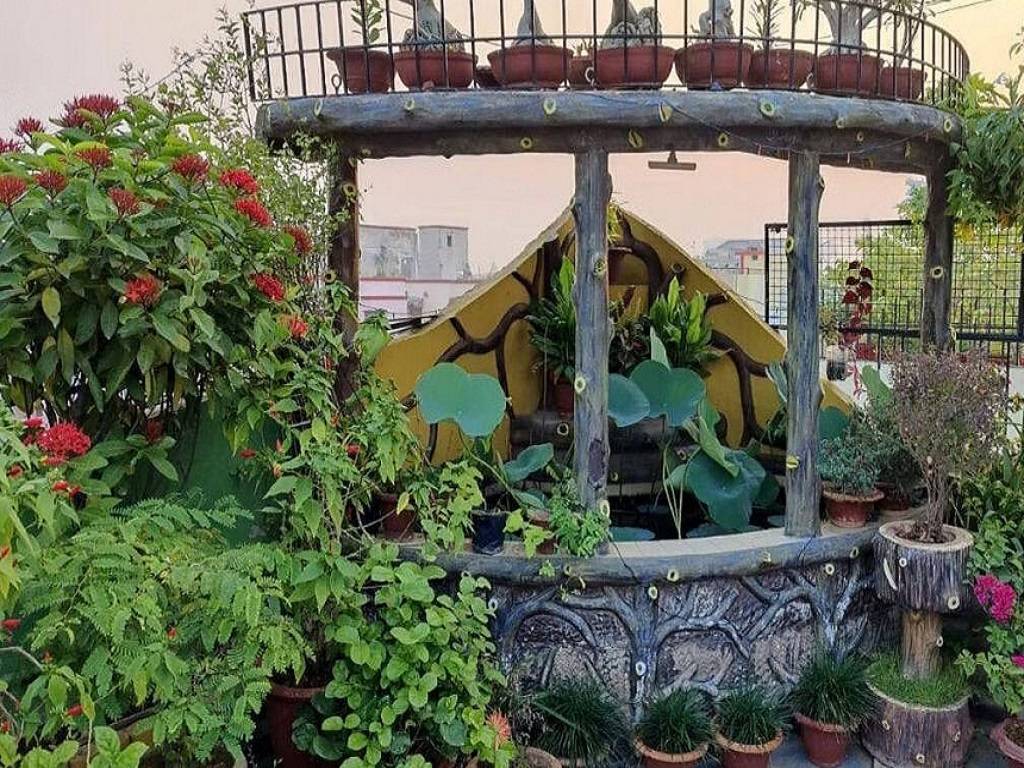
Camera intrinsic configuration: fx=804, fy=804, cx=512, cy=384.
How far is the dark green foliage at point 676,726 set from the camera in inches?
112

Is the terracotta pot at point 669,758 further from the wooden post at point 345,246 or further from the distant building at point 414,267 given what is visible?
the distant building at point 414,267

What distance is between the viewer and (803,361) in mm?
3215

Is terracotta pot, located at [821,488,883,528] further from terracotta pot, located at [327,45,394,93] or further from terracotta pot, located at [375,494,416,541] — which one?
terracotta pot, located at [327,45,394,93]

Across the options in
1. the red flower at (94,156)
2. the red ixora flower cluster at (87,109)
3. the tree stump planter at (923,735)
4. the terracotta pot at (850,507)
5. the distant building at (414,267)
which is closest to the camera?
the red flower at (94,156)

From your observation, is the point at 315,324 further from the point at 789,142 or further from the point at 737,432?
the point at 737,432

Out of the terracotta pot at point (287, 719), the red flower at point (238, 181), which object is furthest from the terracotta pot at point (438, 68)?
the terracotta pot at point (287, 719)

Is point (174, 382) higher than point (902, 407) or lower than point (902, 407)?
higher

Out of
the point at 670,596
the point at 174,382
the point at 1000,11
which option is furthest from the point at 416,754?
the point at 1000,11

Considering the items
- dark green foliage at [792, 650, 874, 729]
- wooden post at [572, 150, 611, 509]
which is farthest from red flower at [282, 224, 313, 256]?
dark green foliage at [792, 650, 874, 729]

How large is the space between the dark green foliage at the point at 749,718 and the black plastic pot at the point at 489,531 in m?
1.03

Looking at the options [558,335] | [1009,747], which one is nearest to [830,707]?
[1009,747]

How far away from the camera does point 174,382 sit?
249 centimetres

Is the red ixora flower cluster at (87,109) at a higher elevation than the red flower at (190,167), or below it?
higher

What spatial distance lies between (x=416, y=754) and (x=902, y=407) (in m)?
2.13
